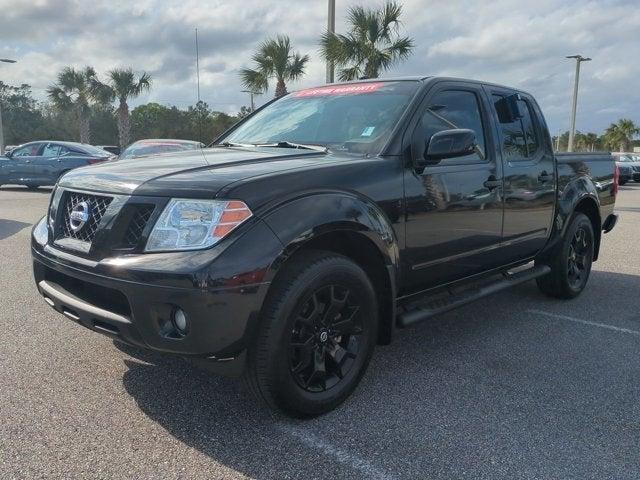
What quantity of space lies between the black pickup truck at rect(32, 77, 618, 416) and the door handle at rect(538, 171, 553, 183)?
0.59ft

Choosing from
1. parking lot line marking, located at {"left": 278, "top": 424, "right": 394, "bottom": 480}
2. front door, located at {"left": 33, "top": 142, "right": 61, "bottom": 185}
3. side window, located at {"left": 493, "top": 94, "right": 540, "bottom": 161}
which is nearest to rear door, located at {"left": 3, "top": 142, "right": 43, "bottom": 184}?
front door, located at {"left": 33, "top": 142, "right": 61, "bottom": 185}

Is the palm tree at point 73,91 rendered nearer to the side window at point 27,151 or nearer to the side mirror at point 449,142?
the side window at point 27,151

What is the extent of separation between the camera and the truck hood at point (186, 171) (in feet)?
8.63

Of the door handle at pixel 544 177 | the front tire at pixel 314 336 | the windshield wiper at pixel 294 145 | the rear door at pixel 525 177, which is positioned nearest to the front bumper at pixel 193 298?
the front tire at pixel 314 336

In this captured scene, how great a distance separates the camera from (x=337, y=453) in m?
2.62

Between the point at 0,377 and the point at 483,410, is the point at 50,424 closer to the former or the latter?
the point at 0,377

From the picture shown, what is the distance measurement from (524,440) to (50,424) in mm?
2305

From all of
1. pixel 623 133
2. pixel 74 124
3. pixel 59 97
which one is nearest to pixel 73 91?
pixel 59 97

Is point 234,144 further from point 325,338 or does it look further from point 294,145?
point 325,338

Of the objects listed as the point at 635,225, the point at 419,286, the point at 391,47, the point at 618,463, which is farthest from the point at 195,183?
the point at 391,47

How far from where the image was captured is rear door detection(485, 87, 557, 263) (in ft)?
14.0

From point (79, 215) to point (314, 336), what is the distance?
133 cm

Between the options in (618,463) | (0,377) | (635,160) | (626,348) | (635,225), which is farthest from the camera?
(635,160)

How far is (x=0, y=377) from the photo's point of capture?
3350 millimetres
